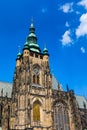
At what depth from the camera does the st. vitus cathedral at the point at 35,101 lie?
5809cm

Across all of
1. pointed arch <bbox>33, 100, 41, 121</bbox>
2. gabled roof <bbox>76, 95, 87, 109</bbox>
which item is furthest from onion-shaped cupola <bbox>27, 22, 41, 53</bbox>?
gabled roof <bbox>76, 95, 87, 109</bbox>

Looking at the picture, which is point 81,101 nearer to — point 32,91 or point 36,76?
point 36,76

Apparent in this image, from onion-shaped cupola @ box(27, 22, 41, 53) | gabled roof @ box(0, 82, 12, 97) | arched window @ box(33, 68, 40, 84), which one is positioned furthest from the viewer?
gabled roof @ box(0, 82, 12, 97)

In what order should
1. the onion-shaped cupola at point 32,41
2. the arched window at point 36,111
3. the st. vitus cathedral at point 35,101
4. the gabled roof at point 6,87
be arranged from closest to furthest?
1. the st. vitus cathedral at point 35,101
2. the arched window at point 36,111
3. the onion-shaped cupola at point 32,41
4. the gabled roof at point 6,87

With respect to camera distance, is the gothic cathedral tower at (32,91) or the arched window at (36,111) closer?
the gothic cathedral tower at (32,91)

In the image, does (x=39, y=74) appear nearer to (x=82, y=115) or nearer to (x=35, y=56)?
(x=35, y=56)

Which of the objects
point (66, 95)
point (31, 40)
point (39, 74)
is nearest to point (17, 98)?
point (39, 74)

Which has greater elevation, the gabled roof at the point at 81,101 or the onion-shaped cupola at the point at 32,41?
the onion-shaped cupola at the point at 32,41

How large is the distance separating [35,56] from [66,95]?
12.6m

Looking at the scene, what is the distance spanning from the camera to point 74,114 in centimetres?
6438

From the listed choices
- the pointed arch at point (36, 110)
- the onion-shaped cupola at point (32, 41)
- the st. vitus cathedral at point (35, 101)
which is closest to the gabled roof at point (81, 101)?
the st. vitus cathedral at point (35, 101)

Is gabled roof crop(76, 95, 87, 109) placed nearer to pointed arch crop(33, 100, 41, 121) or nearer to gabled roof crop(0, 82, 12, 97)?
pointed arch crop(33, 100, 41, 121)

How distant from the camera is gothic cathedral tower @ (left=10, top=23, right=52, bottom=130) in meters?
57.5

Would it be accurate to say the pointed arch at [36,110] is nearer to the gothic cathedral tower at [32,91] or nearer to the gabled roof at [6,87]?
the gothic cathedral tower at [32,91]
